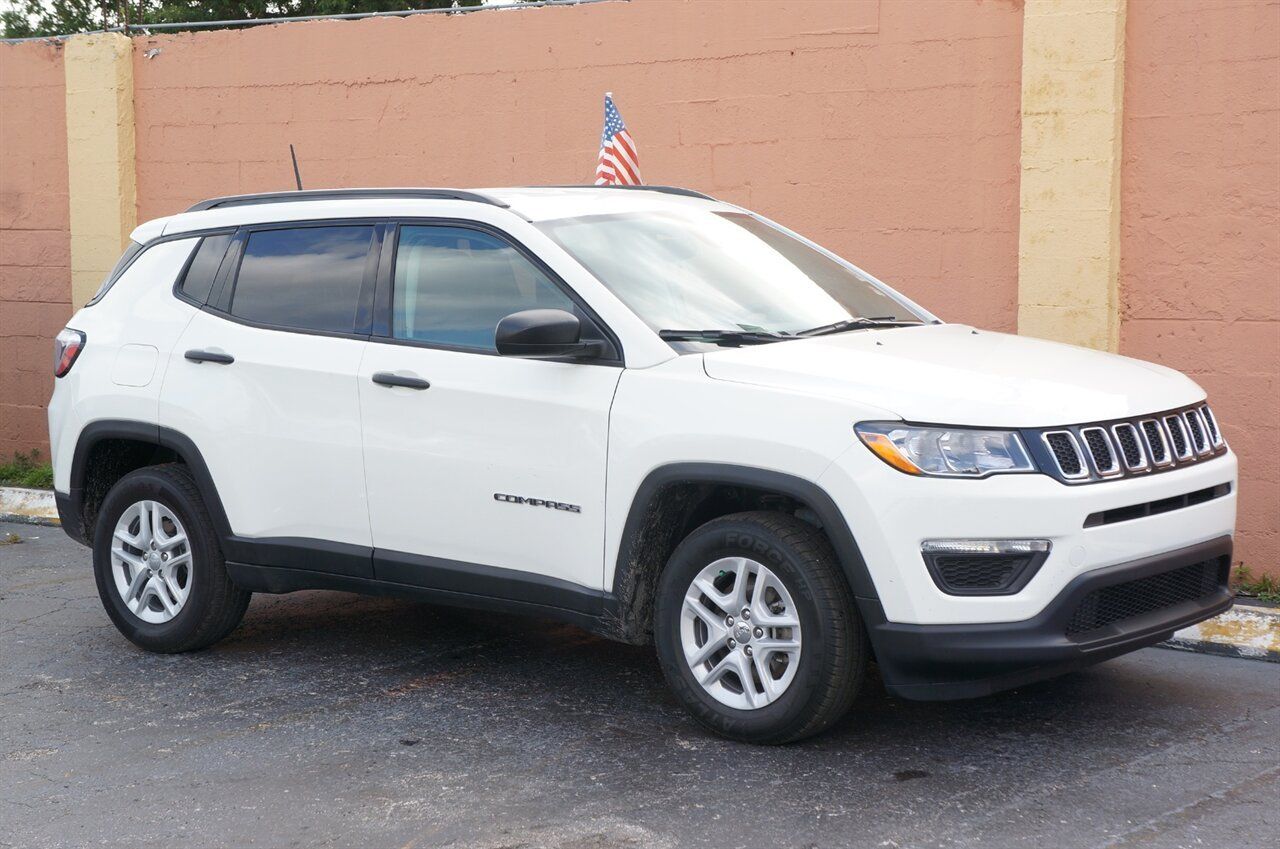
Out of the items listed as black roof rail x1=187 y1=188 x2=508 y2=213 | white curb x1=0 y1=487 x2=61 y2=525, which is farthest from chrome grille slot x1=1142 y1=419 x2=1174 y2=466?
white curb x1=0 y1=487 x2=61 y2=525

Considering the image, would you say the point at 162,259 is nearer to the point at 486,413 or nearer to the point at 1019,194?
the point at 486,413

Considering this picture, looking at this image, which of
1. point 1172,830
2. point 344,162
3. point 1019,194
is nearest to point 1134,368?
point 1172,830

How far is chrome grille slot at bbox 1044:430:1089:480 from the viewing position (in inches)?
181

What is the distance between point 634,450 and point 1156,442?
1.69 m

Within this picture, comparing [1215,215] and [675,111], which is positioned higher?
[675,111]

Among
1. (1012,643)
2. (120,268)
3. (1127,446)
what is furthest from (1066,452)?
(120,268)

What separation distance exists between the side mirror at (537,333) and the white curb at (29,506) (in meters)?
5.83

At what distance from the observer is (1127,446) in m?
4.81

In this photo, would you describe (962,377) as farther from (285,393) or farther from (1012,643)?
(285,393)

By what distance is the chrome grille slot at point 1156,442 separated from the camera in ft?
16.0

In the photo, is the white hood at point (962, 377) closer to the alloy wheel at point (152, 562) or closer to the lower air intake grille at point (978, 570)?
the lower air intake grille at point (978, 570)

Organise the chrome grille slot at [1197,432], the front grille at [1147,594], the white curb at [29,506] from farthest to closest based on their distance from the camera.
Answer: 1. the white curb at [29,506]
2. the chrome grille slot at [1197,432]
3. the front grille at [1147,594]

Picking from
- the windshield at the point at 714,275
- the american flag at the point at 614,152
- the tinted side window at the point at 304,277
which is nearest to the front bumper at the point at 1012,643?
the windshield at the point at 714,275

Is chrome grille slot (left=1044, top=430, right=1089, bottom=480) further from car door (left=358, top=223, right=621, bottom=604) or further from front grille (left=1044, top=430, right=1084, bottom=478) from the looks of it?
car door (left=358, top=223, right=621, bottom=604)
